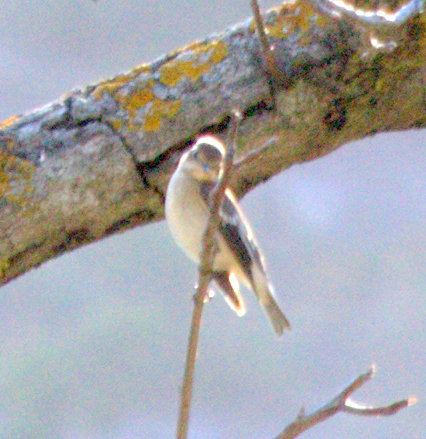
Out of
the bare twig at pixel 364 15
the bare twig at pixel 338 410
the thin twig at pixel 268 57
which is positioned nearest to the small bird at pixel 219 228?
the thin twig at pixel 268 57

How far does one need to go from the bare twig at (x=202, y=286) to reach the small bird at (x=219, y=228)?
945 millimetres

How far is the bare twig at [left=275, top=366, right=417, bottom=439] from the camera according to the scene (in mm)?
1638

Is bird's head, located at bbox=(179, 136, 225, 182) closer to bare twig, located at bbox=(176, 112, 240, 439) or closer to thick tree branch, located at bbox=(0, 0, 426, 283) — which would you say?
thick tree branch, located at bbox=(0, 0, 426, 283)

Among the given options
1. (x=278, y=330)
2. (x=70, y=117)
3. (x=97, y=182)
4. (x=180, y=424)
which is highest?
(x=70, y=117)

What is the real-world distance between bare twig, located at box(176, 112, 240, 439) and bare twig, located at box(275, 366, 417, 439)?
166 mm

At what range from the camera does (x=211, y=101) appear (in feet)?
8.89

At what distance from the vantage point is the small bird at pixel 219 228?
2.91 m

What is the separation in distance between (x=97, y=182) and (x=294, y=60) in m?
0.61

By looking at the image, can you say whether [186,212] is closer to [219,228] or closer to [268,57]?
[219,228]

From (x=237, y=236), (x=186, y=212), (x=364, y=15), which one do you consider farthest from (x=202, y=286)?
(x=237, y=236)

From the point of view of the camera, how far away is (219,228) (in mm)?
3072

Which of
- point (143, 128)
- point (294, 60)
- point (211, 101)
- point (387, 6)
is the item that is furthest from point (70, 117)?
point (387, 6)

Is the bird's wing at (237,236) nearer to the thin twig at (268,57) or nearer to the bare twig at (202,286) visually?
the thin twig at (268,57)

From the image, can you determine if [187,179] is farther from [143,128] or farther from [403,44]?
[403,44]
